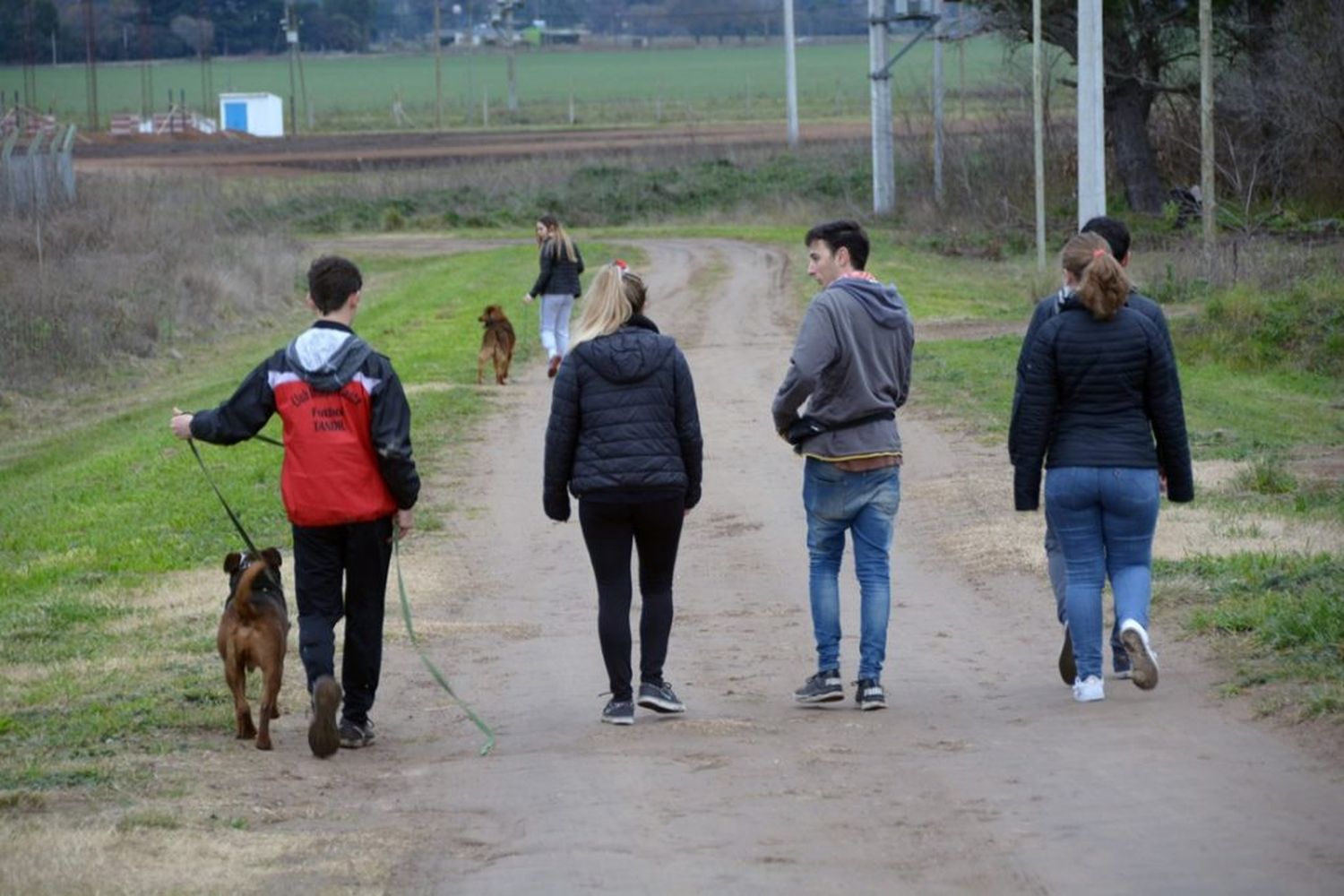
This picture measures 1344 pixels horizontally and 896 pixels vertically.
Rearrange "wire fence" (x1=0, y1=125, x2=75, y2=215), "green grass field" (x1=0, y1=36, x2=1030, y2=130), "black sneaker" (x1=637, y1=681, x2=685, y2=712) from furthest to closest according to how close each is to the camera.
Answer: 1. "green grass field" (x1=0, y1=36, x2=1030, y2=130)
2. "wire fence" (x1=0, y1=125, x2=75, y2=215)
3. "black sneaker" (x1=637, y1=681, x2=685, y2=712)

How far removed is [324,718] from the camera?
7980mm

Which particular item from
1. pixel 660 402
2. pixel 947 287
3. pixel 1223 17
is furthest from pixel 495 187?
pixel 660 402

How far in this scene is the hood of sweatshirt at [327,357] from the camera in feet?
26.0

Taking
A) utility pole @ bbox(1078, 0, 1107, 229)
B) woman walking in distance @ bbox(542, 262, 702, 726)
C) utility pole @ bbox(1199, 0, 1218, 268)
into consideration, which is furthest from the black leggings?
utility pole @ bbox(1199, 0, 1218, 268)

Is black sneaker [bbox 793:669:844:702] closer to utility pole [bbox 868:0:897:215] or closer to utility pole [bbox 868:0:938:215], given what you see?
utility pole [bbox 868:0:938:215]

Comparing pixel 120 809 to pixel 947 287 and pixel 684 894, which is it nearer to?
pixel 684 894

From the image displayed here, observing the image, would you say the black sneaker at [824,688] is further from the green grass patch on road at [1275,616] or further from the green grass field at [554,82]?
the green grass field at [554,82]

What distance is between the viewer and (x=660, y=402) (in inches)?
328

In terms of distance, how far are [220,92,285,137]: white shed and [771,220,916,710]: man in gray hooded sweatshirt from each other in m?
91.2

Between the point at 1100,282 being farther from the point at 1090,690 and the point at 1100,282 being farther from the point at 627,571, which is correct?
the point at 627,571

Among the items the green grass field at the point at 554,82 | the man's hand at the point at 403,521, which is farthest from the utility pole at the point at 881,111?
the man's hand at the point at 403,521

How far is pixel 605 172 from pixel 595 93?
62.7m

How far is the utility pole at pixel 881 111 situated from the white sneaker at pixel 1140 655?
4081 cm

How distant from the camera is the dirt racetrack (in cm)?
7012
